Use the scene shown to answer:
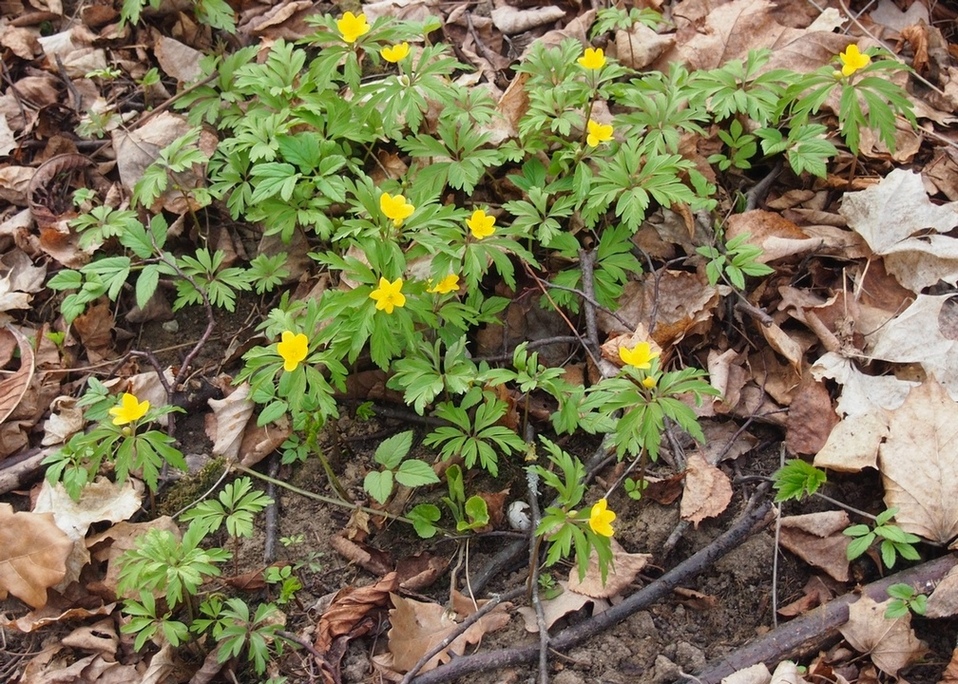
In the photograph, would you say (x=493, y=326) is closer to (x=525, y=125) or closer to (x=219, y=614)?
(x=525, y=125)

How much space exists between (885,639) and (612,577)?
0.80 m

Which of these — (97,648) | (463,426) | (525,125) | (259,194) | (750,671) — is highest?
(525,125)

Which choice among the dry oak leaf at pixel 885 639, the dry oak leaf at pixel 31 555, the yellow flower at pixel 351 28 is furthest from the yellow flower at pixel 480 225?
the dry oak leaf at pixel 31 555

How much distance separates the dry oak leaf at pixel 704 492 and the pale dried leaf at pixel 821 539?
215mm

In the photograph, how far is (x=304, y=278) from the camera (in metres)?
3.47

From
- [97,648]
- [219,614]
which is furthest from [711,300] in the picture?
[97,648]

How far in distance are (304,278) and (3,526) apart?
4.79 feet

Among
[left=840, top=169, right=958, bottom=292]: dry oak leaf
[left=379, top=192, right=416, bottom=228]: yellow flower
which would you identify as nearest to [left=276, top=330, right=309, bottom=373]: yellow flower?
[left=379, top=192, right=416, bottom=228]: yellow flower

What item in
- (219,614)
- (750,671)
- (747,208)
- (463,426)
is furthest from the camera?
(747,208)

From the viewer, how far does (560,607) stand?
2568mm

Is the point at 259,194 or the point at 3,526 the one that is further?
the point at 259,194

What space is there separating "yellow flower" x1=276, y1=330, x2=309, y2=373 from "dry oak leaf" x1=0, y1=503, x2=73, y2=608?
1060mm

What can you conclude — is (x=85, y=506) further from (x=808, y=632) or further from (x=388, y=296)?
(x=808, y=632)

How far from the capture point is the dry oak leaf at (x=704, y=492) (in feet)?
8.76
